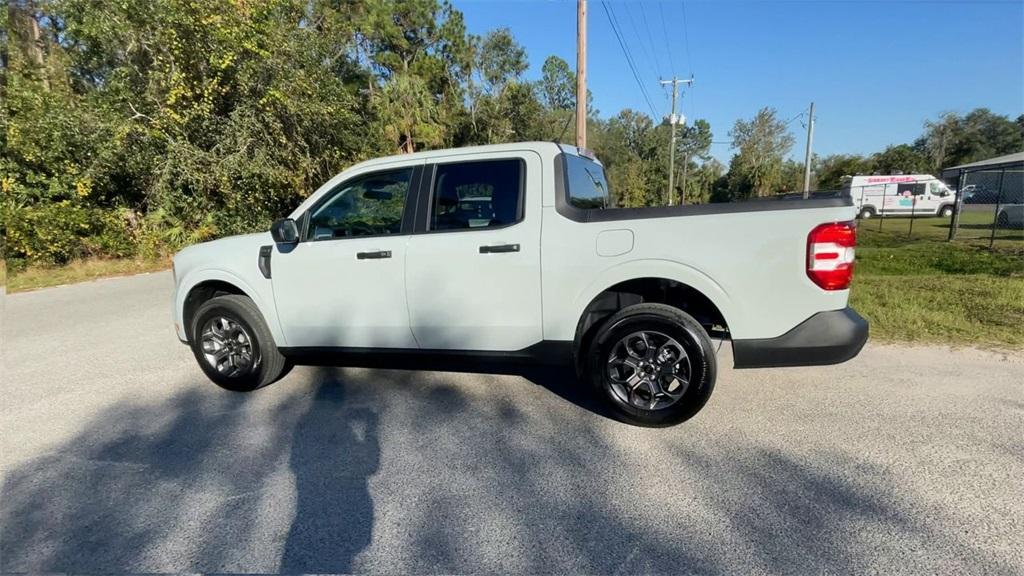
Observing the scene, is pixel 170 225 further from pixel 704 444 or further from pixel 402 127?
pixel 704 444

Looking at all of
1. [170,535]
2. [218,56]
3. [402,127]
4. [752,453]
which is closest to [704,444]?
[752,453]

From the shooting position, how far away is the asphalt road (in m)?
2.22

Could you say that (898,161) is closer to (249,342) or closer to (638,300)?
(638,300)

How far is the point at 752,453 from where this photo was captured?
9.78 ft

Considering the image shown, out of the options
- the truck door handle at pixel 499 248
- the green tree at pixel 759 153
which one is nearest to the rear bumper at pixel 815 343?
the truck door handle at pixel 499 248

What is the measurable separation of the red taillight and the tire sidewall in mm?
4156

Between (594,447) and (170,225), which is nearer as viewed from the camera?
(594,447)

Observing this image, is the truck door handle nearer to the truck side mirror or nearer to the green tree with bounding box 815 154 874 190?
the truck side mirror

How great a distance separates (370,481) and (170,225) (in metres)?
14.4

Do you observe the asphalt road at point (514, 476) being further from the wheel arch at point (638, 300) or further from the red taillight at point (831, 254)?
the red taillight at point (831, 254)

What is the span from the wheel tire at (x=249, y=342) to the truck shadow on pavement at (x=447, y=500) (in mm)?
471

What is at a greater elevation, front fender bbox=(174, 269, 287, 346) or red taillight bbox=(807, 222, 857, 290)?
red taillight bbox=(807, 222, 857, 290)

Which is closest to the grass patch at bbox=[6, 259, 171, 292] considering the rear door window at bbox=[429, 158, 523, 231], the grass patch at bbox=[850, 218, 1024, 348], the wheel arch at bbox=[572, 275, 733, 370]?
the rear door window at bbox=[429, 158, 523, 231]

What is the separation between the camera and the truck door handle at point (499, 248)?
337 centimetres
